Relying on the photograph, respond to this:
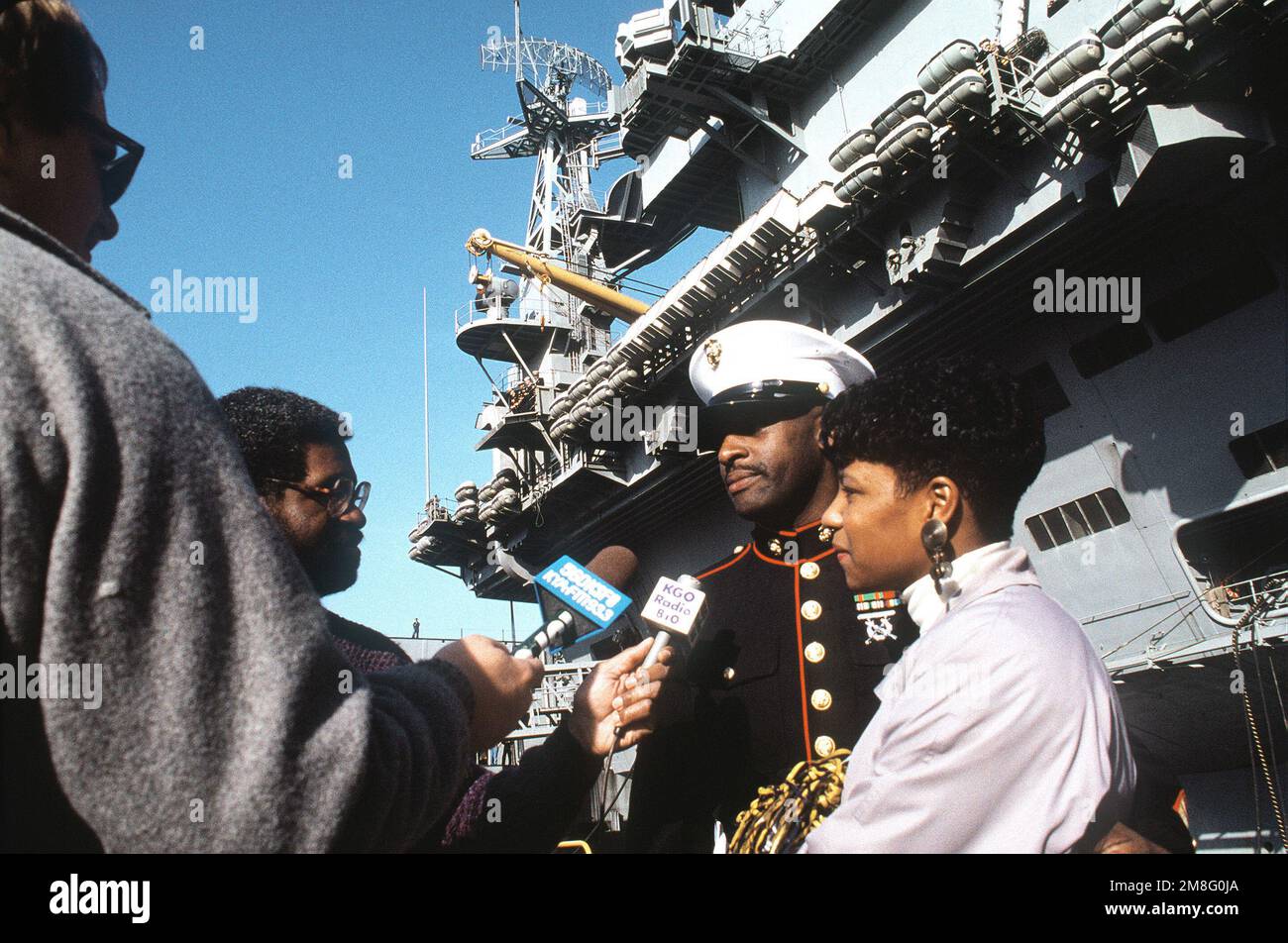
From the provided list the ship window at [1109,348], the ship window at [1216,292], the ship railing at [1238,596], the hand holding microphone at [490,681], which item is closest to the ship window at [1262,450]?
the ship railing at [1238,596]

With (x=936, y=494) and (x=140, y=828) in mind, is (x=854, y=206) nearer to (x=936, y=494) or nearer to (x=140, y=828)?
(x=936, y=494)

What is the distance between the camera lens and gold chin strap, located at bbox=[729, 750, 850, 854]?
2330 millimetres

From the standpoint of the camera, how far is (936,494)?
2322 mm

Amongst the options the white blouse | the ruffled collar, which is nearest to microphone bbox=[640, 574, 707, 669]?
the ruffled collar

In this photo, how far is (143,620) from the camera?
910 mm

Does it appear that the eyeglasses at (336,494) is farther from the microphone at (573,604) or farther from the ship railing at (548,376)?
the ship railing at (548,376)

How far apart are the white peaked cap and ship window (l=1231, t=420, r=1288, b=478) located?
1088cm

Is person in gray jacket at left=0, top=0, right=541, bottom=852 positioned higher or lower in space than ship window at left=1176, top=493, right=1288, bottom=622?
higher

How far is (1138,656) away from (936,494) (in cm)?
1152

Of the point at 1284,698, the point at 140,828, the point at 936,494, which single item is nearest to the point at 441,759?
the point at 140,828

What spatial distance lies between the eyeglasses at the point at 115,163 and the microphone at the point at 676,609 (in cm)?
181

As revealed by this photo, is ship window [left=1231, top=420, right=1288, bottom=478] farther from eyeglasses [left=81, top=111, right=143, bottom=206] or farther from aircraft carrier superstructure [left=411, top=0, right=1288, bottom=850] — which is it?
eyeglasses [left=81, top=111, right=143, bottom=206]

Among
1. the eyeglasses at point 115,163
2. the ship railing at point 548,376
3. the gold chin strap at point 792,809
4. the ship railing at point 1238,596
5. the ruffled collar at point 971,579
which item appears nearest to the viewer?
the eyeglasses at point 115,163

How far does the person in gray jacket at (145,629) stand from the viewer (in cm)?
88
